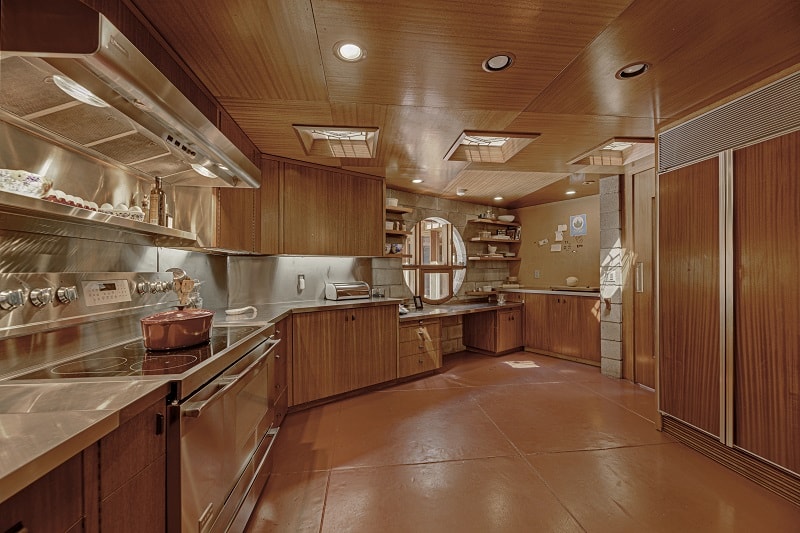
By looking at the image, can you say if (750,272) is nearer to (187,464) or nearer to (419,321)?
(419,321)

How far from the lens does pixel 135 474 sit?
91cm

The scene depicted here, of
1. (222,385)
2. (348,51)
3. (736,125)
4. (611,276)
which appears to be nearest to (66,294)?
(222,385)

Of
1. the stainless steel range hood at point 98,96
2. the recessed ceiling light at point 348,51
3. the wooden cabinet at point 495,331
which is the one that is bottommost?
the wooden cabinet at point 495,331

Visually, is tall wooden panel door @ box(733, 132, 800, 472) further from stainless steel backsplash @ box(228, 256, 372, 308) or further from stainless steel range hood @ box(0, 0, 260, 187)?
stainless steel backsplash @ box(228, 256, 372, 308)

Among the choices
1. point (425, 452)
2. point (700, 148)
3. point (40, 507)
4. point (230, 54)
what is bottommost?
point (425, 452)

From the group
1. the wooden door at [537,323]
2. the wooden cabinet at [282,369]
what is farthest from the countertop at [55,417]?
the wooden door at [537,323]

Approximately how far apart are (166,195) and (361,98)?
1366 mm

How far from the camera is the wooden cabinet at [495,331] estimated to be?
4.76m

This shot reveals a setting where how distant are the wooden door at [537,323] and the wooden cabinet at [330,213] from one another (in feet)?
8.99

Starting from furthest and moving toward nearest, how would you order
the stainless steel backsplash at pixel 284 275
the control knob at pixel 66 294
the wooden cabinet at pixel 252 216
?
the stainless steel backsplash at pixel 284 275
the wooden cabinet at pixel 252 216
the control knob at pixel 66 294

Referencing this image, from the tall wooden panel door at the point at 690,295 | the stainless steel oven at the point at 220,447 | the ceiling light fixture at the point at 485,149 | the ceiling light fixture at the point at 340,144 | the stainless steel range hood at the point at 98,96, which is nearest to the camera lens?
the stainless steel range hood at the point at 98,96

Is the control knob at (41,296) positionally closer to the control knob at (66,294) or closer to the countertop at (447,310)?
the control knob at (66,294)

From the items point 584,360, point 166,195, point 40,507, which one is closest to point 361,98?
point 166,195

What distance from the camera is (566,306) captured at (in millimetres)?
4523
